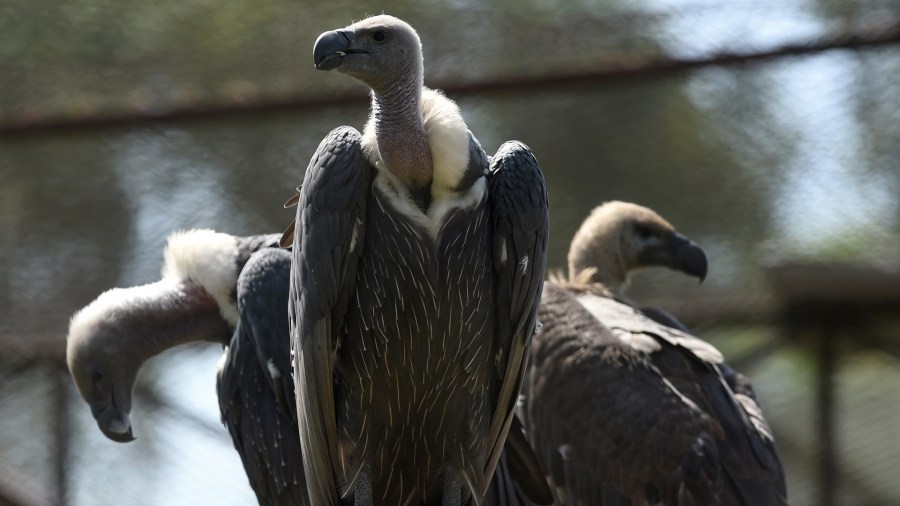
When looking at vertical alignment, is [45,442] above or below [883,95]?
below

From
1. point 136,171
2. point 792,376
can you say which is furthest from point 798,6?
point 136,171

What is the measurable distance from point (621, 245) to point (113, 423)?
8.51 ft

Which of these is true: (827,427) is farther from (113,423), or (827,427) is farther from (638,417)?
(113,423)

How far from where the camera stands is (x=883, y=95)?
7918 millimetres

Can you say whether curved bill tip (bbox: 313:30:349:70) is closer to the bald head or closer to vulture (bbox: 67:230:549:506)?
vulture (bbox: 67:230:549:506)

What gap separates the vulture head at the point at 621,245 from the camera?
693 cm

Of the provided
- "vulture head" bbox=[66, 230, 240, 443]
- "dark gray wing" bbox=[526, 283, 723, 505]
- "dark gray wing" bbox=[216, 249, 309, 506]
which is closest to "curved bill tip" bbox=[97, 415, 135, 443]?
"vulture head" bbox=[66, 230, 240, 443]

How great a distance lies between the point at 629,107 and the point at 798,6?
1032 mm

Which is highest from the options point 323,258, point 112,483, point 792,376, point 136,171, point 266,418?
point 323,258

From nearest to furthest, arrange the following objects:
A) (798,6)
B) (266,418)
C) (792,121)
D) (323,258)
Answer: (323,258), (266,418), (798,6), (792,121)

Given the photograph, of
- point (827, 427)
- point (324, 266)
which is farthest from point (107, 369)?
point (827, 427)

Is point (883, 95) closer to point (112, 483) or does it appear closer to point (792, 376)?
point (792, 376)

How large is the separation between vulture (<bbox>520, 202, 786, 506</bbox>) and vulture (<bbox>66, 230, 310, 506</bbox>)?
4.26 feet

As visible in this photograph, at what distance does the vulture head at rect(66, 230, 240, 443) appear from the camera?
18.1ft
